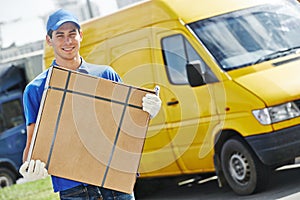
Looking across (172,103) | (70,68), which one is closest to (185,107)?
(172,103)

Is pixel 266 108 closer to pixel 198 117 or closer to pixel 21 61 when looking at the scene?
pixel 198 117

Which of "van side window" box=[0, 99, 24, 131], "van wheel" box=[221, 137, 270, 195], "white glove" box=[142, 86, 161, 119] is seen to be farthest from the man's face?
"van side window" box=[0, 99, 24, 131]

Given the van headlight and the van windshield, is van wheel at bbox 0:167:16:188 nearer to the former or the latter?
the van windshield

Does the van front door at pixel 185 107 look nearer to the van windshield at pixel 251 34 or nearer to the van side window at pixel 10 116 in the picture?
the van windshield at pixel 251 34

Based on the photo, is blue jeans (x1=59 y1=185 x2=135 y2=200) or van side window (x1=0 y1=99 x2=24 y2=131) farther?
van side window (x1=0 y1=99 x2=24 y2=131)

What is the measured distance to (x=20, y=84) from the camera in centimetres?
1997

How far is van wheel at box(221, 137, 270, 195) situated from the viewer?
8.54m

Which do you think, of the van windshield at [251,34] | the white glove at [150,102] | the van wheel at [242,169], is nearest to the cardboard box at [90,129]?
the white glove at [150,102]

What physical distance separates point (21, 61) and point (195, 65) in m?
12.9

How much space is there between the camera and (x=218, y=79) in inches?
347

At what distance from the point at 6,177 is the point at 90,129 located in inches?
572

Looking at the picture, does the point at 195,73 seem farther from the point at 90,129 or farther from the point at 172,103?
the point at 90,129

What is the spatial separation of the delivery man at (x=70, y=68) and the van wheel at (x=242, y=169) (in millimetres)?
4212

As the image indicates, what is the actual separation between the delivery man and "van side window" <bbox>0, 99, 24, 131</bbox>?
14811mm
